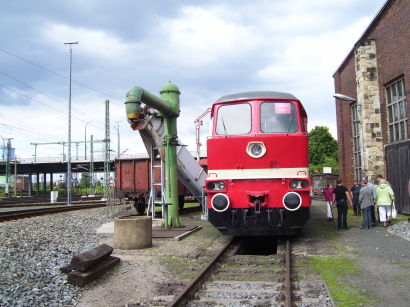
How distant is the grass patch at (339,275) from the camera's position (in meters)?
5.56

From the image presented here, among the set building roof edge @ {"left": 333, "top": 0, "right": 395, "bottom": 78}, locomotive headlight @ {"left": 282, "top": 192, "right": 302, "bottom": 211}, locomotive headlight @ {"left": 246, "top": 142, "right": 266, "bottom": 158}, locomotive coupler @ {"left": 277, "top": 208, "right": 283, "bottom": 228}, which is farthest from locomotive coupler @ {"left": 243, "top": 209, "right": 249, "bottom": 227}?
building roof edge @ {"left": 333, "top": 0, "right": 395, "bottom": 78}

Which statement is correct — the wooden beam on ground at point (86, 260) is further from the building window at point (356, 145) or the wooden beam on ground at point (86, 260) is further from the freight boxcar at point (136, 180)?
the building window at point (356, 145)

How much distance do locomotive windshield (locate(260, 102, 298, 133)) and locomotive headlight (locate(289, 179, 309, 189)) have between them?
1202 mm

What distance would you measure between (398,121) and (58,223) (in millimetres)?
14006

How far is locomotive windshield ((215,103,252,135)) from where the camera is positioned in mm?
9984

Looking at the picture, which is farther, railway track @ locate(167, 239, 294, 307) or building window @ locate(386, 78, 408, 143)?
building window @ locate(386, 78, 408, 143)

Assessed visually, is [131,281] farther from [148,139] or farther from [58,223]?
[58,223]

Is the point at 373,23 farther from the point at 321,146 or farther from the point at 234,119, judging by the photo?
the point at 321,146

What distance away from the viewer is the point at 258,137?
975cm

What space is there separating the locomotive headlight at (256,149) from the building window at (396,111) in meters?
9.53

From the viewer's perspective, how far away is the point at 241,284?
20.9 feet

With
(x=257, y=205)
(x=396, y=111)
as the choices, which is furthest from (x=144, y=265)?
(x=396, y=111)

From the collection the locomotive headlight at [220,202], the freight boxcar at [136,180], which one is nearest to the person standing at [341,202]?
the locomotive headlight at [220,202]

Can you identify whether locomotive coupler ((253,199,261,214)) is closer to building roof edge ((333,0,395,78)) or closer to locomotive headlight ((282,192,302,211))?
locomotive headlight ((282,192,302,211))
